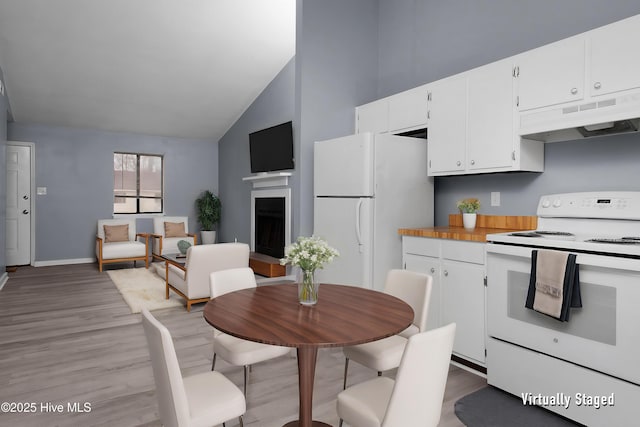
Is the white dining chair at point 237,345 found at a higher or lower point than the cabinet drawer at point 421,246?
lower

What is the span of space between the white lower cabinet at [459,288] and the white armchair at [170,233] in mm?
5309

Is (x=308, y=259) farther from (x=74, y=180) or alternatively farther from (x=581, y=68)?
(x=74, y=180)

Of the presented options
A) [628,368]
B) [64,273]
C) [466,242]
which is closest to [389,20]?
[466,242]

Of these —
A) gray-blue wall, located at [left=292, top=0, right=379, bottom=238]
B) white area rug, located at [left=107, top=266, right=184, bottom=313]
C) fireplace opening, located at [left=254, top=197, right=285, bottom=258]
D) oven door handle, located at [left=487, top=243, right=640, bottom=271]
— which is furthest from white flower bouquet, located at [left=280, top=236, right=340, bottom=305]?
fireplace opening, located at [left=254, top=197, right=285, bottom=258]

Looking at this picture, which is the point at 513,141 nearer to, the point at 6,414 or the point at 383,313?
the point at 383,313

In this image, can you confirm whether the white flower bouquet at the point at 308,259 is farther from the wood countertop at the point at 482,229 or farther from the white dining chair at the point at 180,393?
the wood countertop at the point at 482,229

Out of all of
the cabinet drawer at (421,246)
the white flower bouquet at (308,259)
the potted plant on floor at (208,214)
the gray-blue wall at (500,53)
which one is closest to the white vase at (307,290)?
the white flower bouquet at (308,259)

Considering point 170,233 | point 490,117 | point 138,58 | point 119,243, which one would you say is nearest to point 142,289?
point 119,243

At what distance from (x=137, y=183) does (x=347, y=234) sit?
6.24 meters

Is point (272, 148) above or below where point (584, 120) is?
above

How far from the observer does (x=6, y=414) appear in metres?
2.29

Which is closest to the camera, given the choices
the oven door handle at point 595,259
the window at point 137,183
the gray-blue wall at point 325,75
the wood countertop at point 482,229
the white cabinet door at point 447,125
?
the oven door handle at point 595,259

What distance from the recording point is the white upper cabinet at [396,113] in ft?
11.9

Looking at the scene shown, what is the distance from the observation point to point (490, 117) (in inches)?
120
